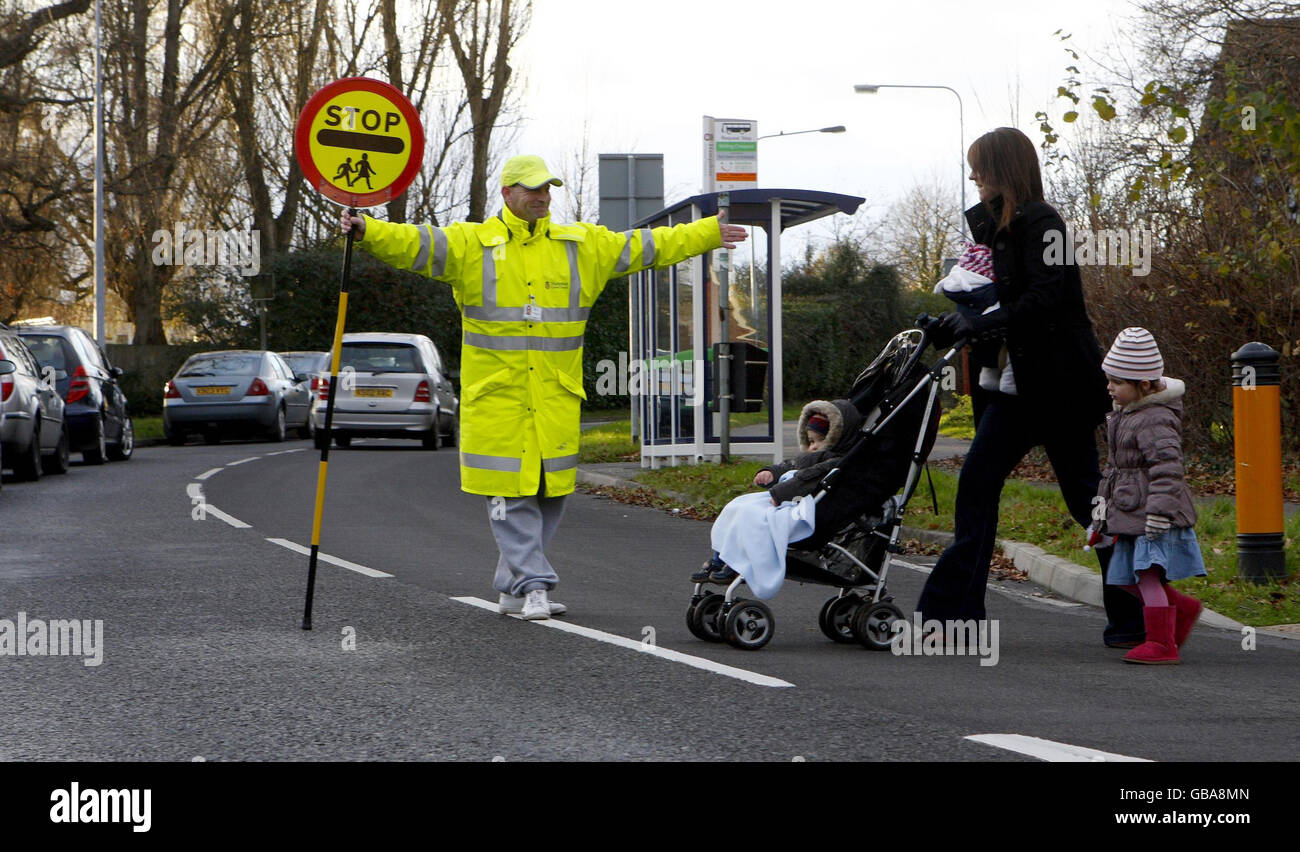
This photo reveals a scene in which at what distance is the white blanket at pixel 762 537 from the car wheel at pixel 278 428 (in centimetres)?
2070

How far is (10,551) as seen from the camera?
10391 millimetres

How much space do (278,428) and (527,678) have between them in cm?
2136

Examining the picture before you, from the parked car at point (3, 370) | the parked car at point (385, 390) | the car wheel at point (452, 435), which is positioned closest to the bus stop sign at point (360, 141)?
the parked car at point (3, 370)

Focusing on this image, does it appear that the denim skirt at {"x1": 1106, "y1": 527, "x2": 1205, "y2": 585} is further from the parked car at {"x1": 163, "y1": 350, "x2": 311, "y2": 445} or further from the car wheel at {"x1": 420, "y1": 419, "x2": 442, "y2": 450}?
the parked car at {"x1": 163, "y1": 350, "x2": 311, "y2": 445}

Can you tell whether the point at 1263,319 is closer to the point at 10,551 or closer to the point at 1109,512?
the point at 1109,512

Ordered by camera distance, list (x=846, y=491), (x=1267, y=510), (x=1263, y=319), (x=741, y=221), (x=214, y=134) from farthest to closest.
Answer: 1. (x=214, y=134)
2. (x=741, y=221)
3. (x=1263, y=319)
4. (x=1267, y=510)
5. (x=846, y=491)

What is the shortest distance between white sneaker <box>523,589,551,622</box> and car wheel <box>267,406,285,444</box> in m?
19.6

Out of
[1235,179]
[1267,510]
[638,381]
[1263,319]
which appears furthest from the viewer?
[638,381]

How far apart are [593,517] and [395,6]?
27.2 m

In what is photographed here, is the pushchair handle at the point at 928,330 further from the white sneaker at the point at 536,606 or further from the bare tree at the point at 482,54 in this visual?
the bare tree at the point at 482,54

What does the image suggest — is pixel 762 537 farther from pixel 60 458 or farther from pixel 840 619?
pixel 60 458

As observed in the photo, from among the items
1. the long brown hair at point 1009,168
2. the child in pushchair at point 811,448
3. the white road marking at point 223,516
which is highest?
the long brown hair at point 1009,168

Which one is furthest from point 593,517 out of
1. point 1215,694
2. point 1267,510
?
point 1215,694

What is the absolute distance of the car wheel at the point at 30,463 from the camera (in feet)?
53.7
